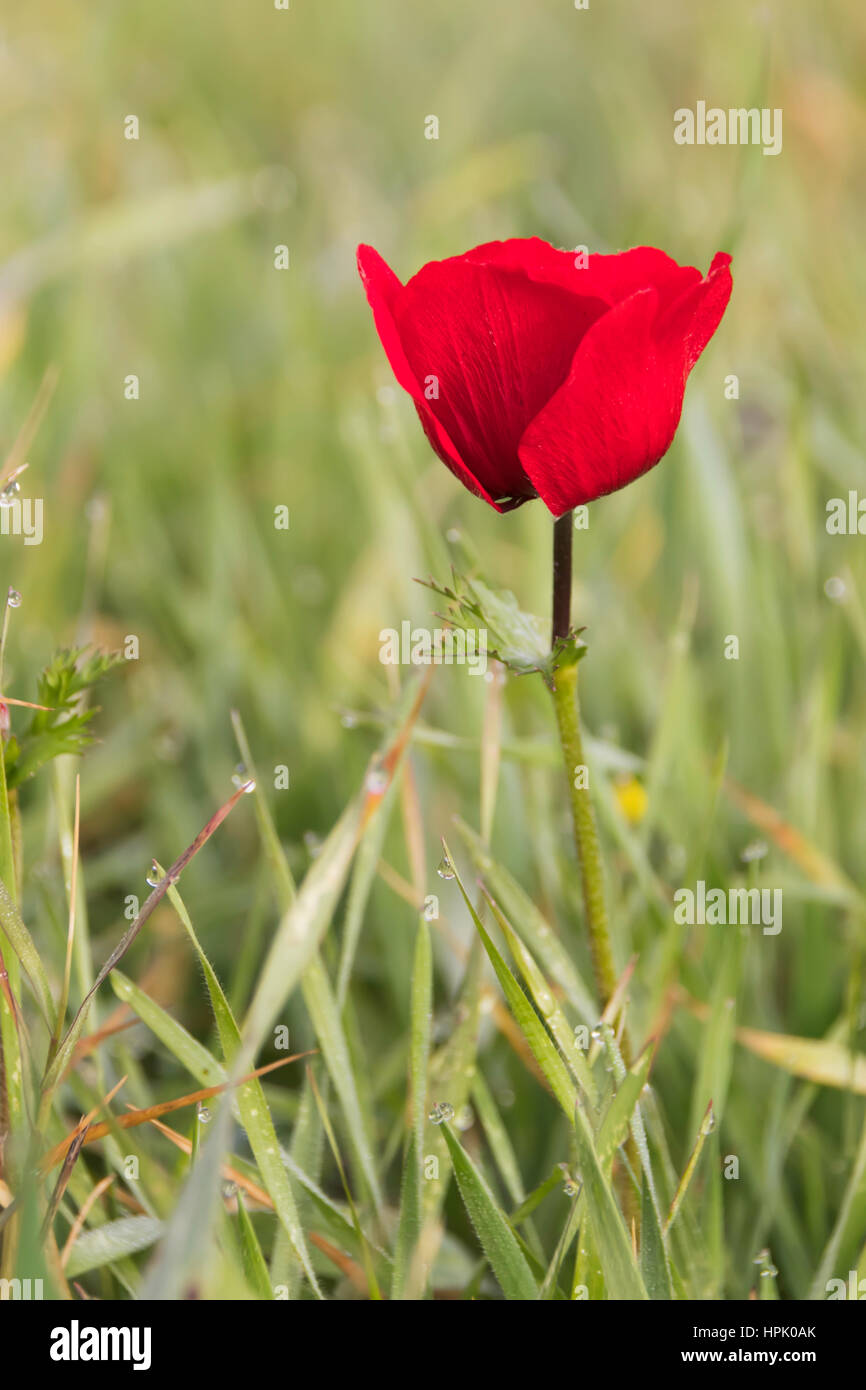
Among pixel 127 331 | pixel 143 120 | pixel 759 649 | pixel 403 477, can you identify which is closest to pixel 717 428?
pixel 759 649

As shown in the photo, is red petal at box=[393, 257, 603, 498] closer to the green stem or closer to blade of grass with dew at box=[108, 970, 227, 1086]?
the green stem

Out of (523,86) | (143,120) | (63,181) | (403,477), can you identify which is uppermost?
(523,86)

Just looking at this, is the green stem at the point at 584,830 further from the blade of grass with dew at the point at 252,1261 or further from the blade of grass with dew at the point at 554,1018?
the blade of grass with dew at the point at 252,1261

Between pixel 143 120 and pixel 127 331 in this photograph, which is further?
pixel 143 120

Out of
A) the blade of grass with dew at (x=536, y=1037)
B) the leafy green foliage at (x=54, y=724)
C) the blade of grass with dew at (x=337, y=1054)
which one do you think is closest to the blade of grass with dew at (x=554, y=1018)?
the blade of grass with dew at (x=536, y=1037)

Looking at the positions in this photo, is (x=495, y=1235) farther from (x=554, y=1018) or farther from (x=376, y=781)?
(x=376, y=781)

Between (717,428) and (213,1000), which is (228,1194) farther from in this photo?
(717,428)
